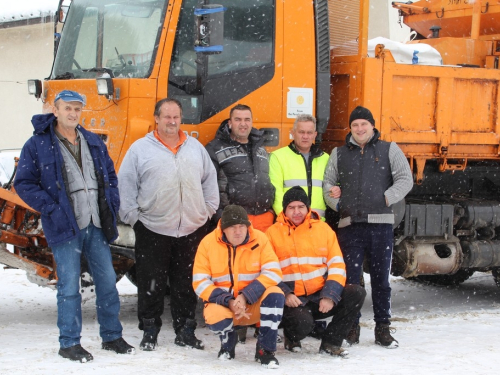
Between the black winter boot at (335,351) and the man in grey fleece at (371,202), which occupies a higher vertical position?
the man in grey fleece at (371,202)

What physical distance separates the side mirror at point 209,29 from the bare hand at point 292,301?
6.10ft

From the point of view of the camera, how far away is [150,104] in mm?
5684

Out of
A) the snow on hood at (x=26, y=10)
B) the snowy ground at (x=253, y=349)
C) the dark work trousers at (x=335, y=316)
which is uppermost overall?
the snow on hood at (x=26, y=10)

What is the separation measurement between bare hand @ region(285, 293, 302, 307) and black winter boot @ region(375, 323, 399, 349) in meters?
0.79

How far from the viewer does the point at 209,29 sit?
541 cm

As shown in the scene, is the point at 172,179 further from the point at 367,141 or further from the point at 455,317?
the point at 455,317

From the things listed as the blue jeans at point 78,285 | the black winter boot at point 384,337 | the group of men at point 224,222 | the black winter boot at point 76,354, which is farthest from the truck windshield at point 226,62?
the black winter boot at point 384,337

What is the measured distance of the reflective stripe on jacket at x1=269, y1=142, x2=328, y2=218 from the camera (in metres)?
5.70

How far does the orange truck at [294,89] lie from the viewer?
573 centimetres

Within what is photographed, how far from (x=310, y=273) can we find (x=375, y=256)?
0.58 metres

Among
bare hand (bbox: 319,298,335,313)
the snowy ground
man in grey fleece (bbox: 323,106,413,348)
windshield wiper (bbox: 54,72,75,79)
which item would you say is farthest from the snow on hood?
bare hand (bbox: 319,298,335,313)

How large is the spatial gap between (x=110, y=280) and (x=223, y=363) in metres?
0.96

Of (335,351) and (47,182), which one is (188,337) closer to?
(335,351)

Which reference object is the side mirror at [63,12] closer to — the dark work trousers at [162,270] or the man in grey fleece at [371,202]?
the dark work trousers at [162,270]
